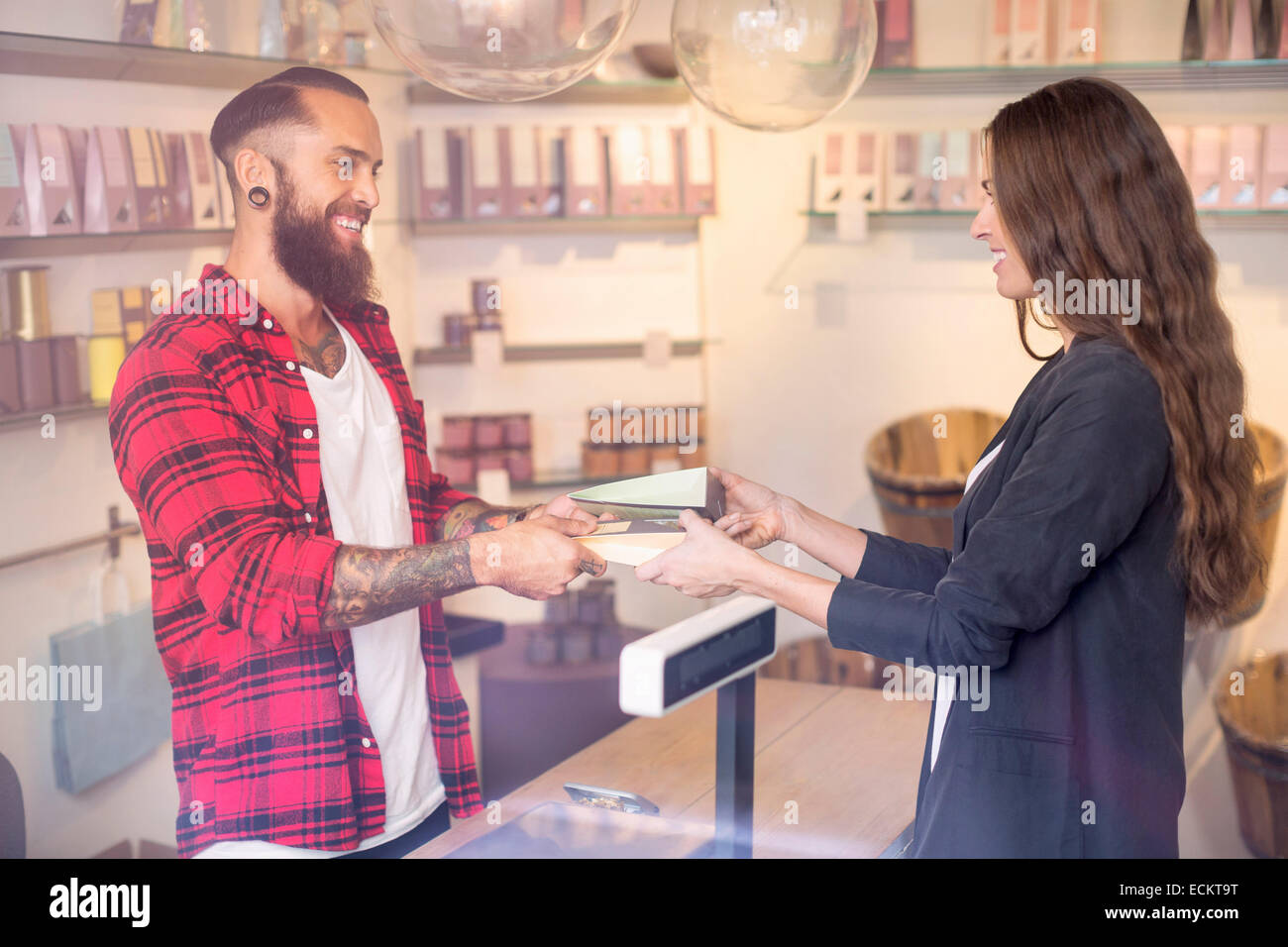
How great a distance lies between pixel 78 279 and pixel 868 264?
2.42 metres

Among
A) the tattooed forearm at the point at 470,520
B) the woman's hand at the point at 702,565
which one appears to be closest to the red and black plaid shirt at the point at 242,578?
the tattooed forearm at the point at 470,520

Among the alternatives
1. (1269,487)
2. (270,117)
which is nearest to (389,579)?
(270,117)

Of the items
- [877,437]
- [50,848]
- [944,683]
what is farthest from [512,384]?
[944,683]

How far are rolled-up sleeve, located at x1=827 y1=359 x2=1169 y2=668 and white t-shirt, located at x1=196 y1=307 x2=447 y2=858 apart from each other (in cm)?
92

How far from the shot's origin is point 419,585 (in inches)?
69.0

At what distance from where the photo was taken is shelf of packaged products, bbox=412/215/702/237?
354cm

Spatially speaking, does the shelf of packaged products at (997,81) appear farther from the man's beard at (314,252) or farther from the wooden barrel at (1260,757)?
the man's beard at (314,252)

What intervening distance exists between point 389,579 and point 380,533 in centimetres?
23

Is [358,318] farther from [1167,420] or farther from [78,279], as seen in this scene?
[1167,420]

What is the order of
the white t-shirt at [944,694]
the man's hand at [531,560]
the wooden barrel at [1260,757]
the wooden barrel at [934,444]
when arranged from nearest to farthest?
the white t-shirt at [944,694] → the man's hand at [531,560] → the wooden barrel at [1260,757] → the wooden barrel at [934,444]

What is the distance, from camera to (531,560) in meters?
1.79

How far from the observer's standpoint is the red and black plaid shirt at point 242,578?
166 cm

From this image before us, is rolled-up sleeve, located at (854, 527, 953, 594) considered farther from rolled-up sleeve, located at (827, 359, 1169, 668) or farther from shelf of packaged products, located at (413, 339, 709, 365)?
shelf of packaged products, located at (413, 339, 709, 365)

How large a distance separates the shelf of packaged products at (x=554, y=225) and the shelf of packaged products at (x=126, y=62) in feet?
2.83
